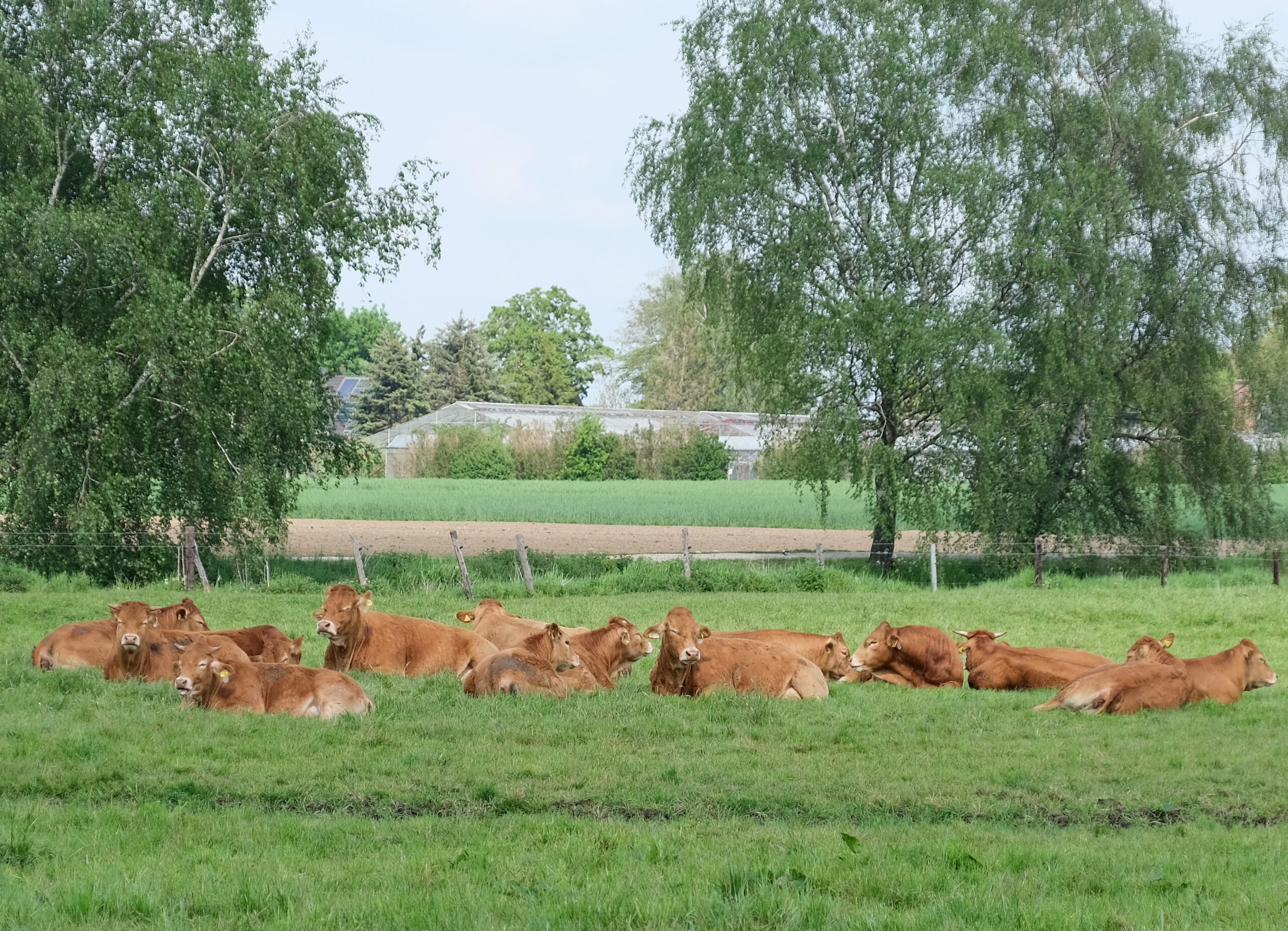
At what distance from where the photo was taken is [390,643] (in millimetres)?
13203

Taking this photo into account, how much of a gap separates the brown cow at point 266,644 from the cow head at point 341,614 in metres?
0.37

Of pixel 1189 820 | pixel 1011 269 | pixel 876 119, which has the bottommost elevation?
pixel 1189 820

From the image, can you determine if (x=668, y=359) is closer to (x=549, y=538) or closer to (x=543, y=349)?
(x=543, y=349)

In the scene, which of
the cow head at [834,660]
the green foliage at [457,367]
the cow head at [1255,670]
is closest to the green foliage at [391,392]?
the green foliage at [457,367]

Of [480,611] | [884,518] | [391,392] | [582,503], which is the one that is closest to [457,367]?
[391,392]

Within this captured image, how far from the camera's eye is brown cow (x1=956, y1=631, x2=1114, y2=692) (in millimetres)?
12531

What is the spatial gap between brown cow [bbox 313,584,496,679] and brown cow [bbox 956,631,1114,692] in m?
4.74

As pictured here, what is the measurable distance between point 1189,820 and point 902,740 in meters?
2.59

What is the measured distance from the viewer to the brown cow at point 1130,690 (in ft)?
36.2

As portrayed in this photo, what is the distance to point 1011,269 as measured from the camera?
28047 millimetres

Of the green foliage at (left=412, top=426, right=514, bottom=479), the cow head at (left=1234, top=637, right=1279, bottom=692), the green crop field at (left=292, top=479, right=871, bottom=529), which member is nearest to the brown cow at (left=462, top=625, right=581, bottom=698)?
the cow head at (left=1234, top=637, right=1279, bottom=692)

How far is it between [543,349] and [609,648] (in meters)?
90.7

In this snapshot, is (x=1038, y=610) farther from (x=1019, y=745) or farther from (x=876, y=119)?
(x=876, y=119)

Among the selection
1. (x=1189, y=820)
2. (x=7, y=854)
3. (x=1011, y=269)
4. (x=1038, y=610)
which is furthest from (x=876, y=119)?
(x=7, y=854)
